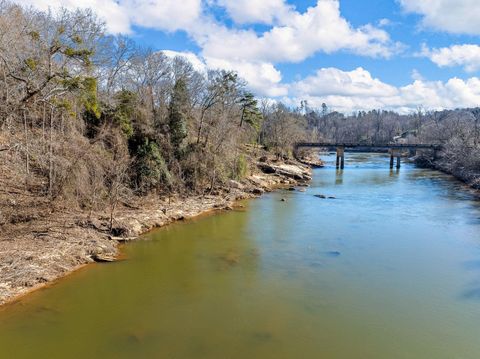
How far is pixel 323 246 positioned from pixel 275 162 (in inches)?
1426

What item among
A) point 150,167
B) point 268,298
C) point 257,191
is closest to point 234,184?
point 257,191

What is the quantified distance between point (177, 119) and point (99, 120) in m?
6.94

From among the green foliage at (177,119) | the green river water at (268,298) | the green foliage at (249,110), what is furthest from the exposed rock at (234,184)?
the green foliage at (249,110)

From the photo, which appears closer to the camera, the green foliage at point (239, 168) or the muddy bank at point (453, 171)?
the green foliage at point (239, 168)

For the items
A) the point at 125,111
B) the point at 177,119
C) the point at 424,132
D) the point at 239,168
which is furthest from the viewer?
the point at 424,132

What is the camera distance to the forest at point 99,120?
18266mm

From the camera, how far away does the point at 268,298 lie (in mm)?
14758

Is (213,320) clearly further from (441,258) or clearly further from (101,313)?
(441,258)

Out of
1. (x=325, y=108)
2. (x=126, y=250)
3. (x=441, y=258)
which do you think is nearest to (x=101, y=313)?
(x=126, y=250)

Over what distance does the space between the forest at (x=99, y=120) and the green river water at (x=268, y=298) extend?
6.22 meters

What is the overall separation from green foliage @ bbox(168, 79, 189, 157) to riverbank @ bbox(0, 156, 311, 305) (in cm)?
592

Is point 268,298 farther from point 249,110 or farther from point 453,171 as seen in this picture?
point 453,171

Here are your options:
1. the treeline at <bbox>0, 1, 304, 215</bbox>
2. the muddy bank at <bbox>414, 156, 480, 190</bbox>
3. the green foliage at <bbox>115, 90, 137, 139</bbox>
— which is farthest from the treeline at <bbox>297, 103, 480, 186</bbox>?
the green foliage at <bbox>115, 90, 137, 139</bbox>

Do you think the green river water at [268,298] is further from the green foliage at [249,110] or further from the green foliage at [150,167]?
the green foliage at [249,110]
